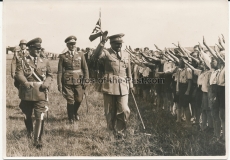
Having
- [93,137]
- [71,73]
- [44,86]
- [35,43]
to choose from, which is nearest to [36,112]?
[44,86]

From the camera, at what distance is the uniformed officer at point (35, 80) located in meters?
5.33

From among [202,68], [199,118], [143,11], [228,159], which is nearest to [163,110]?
[199,118]

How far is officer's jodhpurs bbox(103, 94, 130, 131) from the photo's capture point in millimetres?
5398

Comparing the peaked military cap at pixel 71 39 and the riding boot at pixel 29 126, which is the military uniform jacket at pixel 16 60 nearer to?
the peaked military cap at pixel 71 39

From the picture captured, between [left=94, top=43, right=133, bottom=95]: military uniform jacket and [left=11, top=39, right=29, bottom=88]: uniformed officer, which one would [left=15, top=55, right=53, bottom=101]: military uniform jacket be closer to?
[left=11, top=39, right=29, bottom=88]: uniformed officer

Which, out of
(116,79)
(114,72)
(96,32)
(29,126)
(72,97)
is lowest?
(29,126)

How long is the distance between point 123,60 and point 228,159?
2.38 metres

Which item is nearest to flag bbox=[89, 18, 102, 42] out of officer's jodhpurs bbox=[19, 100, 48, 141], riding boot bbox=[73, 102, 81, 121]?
riding boot bbox=[73, 102, 81, 121]

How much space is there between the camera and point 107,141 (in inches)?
215

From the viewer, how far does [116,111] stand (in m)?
5.45

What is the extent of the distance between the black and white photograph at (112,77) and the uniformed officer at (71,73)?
0.02 metres

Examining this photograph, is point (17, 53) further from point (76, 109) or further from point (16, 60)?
point (76, 109)

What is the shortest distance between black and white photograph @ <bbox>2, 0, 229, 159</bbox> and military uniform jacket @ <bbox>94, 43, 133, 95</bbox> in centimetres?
2

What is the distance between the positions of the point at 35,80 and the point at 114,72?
127 cm
